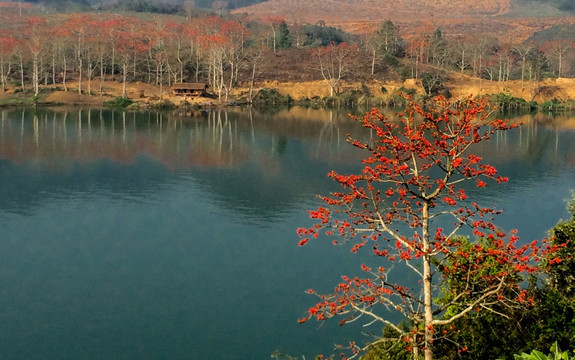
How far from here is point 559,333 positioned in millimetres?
15602

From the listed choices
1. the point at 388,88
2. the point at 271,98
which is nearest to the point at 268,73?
the point at 271,98

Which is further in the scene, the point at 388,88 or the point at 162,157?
the point at 388,88

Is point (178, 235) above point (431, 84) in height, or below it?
below

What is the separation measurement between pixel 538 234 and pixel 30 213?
2660cm

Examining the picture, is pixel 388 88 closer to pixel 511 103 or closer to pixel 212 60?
pixel 511 103

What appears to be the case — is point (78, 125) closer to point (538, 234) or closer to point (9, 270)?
point (9, 270)

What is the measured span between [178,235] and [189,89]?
68.4 metres

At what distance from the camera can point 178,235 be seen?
103ft

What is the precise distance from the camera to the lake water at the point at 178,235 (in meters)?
21.3

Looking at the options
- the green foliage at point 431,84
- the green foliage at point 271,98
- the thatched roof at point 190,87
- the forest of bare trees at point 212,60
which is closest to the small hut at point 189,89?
the thatched roof at point 190,87

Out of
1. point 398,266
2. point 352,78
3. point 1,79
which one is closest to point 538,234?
point 398,266

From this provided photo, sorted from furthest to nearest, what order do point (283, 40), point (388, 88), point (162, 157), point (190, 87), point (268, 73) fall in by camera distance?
1. point (283, 40)
2. point (268, 73)
3. point (388, 88)
4. point (190, 87)
5. point (162, 157)

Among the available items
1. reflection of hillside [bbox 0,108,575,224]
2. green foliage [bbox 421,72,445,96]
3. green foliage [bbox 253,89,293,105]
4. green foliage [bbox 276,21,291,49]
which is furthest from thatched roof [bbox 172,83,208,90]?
green foliage [bbox 276,21,291,49]

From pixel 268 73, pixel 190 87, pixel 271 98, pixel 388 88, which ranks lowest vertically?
pixel 271 98
